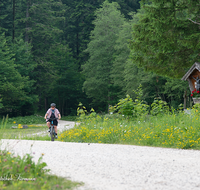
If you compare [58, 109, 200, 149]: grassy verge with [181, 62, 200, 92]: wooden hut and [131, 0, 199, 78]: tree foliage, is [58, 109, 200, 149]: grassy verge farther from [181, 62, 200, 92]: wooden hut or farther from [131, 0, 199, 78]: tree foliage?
[181, 62, 200, 92]: wooden hut

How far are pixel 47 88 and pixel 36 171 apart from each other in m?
34.0

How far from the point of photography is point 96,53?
115 feet

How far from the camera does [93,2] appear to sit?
45.7 m

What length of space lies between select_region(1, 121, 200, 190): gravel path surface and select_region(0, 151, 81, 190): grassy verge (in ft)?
0.93

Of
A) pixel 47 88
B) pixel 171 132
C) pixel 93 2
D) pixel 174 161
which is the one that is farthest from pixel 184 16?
pixel 93 2

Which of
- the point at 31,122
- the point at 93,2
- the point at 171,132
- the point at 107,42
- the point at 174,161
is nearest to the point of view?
the point at 174,161

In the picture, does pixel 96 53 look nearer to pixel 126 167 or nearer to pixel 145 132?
pixel 145 132

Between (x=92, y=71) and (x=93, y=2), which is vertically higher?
(x=93, y=2)

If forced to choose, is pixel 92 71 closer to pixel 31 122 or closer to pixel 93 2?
pixel 31 122

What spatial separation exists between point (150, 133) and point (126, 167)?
3.32 metres

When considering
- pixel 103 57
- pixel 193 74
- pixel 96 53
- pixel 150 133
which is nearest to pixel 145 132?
pixel 150 133

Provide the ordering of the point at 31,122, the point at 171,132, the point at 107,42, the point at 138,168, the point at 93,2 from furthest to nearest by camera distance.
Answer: the point at 93,2 → the point at 107,42 → the point at 31,122 → the point at 171,132 → the point at 138,168

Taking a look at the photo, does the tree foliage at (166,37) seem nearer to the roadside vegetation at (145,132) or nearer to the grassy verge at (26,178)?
the roadside vegetation at (145,132)

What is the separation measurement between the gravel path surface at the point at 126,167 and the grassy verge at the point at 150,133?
2.19 feet
